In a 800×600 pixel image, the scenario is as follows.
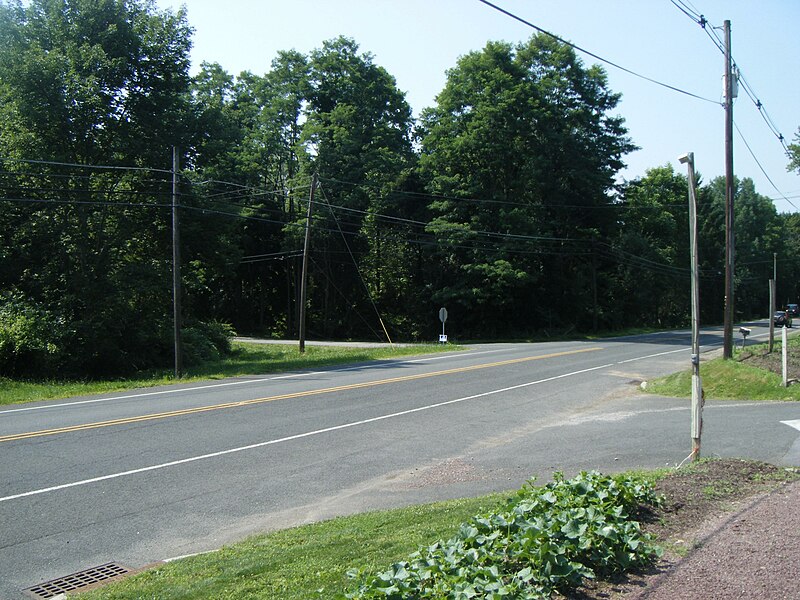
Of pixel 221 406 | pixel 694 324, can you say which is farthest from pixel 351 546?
pixel 221 406

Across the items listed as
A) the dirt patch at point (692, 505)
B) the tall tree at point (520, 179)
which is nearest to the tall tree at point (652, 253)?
the tall tree at point (520, 179)

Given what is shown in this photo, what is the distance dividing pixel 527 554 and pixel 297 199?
163 ft

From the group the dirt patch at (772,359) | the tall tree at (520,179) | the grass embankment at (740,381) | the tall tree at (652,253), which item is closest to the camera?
the grass embankment at (740,381)

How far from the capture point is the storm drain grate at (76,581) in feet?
17.5

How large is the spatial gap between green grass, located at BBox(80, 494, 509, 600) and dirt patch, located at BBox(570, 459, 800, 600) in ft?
5.30

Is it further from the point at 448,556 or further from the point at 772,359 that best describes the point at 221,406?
the point at 772,359

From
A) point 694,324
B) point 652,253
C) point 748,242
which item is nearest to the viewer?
point 694,324

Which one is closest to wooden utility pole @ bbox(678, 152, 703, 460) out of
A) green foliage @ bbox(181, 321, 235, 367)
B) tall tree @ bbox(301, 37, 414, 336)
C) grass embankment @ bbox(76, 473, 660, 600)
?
grass embankment @ bbox(76, 473, 660, 600)

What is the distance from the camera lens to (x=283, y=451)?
34.8 ft

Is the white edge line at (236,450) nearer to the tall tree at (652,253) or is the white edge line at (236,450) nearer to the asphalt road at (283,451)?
the asphalt road at (283,451)

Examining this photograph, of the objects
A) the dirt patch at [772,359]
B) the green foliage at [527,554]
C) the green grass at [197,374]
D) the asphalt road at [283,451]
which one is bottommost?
the green grass at [197,374]

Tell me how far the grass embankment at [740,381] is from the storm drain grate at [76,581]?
14.8m

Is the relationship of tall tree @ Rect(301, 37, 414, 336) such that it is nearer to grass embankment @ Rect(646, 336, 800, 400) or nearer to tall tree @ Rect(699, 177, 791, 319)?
grass embankment @ Rect(646, 336, 800, 400)

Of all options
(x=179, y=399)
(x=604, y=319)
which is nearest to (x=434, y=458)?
(x=179, y=399)
